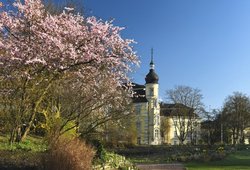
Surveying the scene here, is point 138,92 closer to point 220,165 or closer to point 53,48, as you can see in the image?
point 220,165

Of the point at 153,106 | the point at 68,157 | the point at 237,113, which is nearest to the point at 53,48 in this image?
the point at 68,157

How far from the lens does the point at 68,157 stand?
37.7 ft

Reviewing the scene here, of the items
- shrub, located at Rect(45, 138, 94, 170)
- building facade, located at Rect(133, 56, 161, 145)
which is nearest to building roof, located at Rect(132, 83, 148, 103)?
building facade, located at Rect(133, 56, 161, 145)

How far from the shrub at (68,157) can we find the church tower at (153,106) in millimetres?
68700

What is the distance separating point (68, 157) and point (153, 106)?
73.6 m

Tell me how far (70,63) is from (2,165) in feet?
12.1

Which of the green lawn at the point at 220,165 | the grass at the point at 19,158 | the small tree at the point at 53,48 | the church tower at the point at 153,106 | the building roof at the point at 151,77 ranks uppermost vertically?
the building roof at the point at 151,77

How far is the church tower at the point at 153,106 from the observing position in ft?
270

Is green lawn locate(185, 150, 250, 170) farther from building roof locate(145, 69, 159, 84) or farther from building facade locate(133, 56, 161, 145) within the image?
building roof locate(145, 69, 159, 84)

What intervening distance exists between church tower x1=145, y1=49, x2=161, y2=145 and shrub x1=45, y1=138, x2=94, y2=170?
6870 cm

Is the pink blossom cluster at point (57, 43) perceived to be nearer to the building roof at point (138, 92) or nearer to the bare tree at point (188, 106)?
the building roof at point (138, 92)

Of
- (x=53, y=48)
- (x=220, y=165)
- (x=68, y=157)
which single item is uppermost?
(x=53, y=48)

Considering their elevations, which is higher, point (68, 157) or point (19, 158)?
point (68, 157)

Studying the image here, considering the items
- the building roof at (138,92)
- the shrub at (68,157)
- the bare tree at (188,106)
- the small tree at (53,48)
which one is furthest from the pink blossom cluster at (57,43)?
the bare tree at (188,106)
